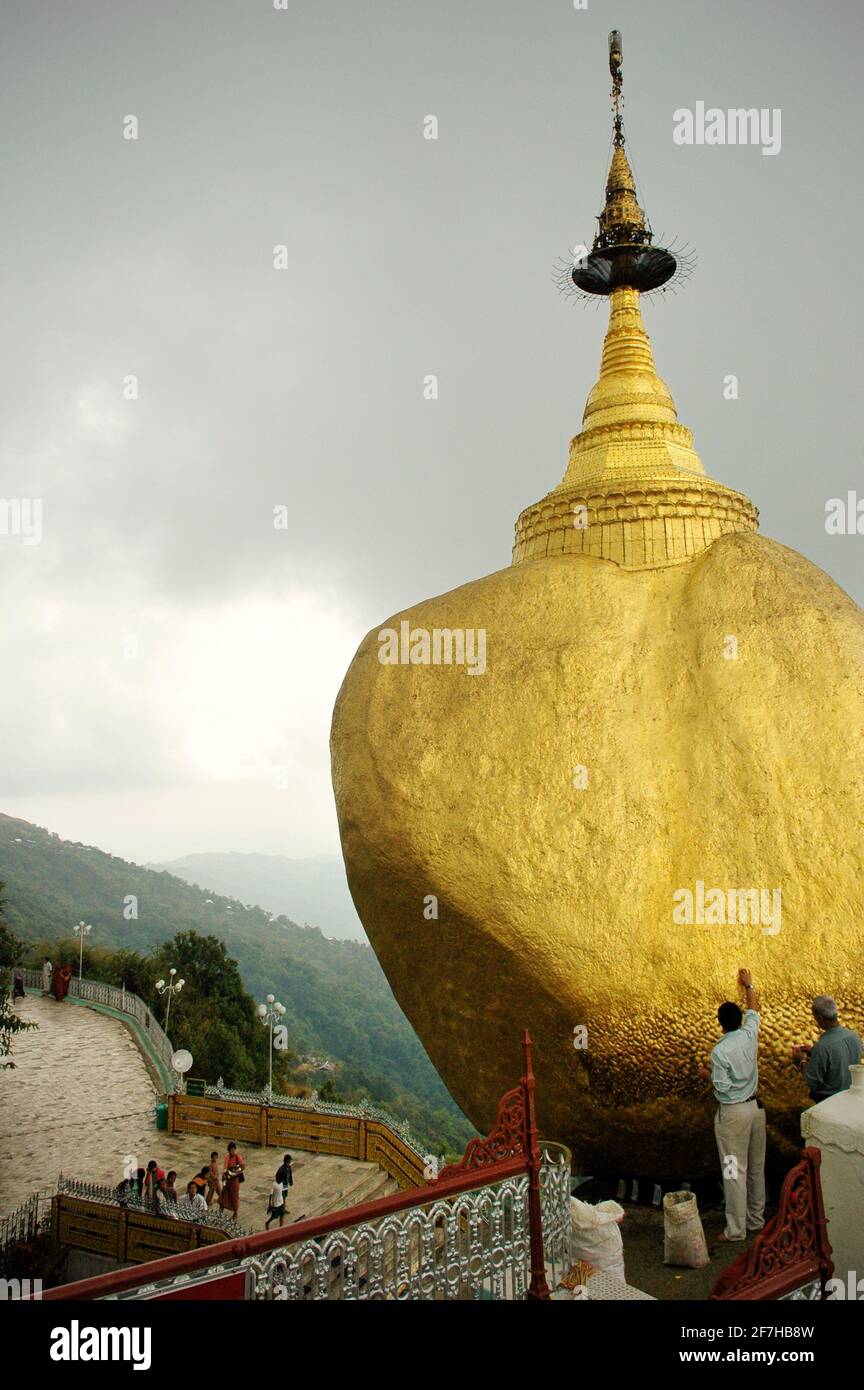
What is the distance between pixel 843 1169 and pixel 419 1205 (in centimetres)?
219

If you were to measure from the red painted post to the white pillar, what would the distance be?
1.43m

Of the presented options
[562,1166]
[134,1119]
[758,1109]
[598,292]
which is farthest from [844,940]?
[134,1119]

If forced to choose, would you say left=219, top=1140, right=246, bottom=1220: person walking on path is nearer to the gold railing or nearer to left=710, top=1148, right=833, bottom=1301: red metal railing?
the gold railing

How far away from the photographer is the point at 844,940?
6.05 meters

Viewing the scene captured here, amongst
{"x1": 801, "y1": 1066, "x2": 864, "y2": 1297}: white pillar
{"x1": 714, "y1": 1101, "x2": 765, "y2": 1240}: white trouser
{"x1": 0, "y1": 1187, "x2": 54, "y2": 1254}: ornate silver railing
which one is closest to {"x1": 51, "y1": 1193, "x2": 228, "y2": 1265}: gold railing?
{"x1": 0, "y1": 1187, "x2": 54, "y2": 1254}: ornate silver railing

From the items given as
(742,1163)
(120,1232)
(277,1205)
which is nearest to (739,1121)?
(742,1163)

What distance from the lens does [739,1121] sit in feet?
17.4

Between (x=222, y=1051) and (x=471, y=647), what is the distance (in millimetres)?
25333

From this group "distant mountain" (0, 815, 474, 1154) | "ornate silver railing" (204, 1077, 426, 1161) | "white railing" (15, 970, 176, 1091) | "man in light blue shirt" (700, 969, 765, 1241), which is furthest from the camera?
"distant mountain" (0, 815, 474, 1154)

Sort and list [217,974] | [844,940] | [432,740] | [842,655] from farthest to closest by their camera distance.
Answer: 1. [217,974]
2. [432,740]
3. [842,655]
4. [844,940]

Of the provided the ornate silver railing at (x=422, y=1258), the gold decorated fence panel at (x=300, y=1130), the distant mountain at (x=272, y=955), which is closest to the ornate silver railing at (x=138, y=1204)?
the gold decorated fence panel at (x=300, y=1130)

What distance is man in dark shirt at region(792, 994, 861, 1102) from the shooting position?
4.96 m
